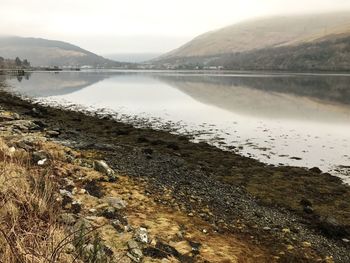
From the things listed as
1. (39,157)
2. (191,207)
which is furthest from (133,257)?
(39,157)

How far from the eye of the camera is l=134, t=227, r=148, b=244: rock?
9.20m

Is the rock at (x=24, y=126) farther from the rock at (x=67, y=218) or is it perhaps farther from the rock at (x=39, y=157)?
the rock at (x=67, y=218)

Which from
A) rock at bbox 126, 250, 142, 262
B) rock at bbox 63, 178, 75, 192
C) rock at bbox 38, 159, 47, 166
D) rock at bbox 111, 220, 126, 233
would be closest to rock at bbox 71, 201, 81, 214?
rock at bbox 111, 220, 126, 233

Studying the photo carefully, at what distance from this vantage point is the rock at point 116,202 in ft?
37.1

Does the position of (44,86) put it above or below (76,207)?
below

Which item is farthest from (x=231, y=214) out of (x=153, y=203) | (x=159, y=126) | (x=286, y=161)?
(x=159, y=126)

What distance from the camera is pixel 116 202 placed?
457 inches

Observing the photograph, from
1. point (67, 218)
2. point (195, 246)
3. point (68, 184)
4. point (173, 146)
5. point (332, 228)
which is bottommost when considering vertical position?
point (173, 146)

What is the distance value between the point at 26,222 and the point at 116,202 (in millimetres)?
4715

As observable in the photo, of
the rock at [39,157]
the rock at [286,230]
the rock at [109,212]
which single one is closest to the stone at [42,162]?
the rock at [39,157]

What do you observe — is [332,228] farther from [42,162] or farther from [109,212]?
[42,162]

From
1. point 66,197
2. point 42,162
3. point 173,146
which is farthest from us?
point 173,146

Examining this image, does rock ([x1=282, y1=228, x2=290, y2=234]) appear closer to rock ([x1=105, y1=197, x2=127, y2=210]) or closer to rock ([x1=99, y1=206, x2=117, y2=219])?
rock ([x1=105, y1=197, x2=127, y2=210])

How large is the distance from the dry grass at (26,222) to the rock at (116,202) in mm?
2388
